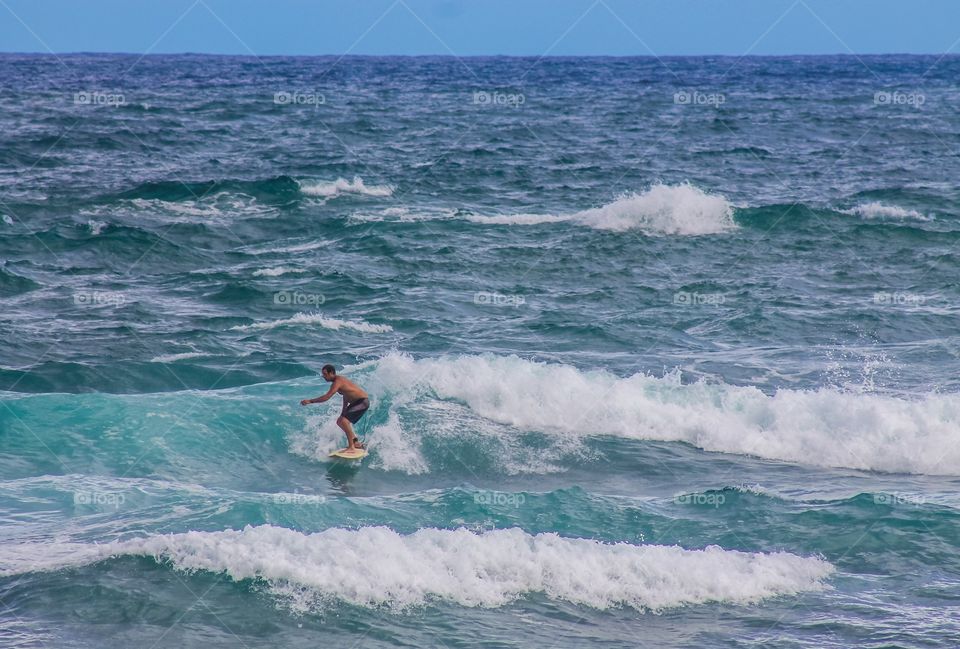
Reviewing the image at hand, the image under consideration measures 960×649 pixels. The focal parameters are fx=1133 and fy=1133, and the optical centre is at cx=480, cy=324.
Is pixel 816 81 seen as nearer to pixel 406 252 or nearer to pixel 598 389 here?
pixel 406 252

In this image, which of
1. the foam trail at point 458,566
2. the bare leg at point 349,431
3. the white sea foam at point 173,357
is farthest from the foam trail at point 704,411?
the foam trail at point 458,566

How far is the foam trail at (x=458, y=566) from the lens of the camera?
10641mm

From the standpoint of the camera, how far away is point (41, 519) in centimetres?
1233

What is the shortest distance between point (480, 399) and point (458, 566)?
19.8 feet

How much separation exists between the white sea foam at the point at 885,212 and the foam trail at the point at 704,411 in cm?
1396

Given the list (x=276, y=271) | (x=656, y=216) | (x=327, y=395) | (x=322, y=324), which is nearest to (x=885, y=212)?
(x=656, y=216)

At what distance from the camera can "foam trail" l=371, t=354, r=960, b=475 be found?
1523cm

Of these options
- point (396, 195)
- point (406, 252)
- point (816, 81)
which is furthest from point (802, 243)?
point (816, 81)

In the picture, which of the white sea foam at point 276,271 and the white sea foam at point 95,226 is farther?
the white sea foam at point 95,226

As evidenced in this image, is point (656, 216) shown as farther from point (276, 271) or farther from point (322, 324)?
point (322, 324)

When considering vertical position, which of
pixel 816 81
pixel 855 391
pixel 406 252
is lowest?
pixel 855 391

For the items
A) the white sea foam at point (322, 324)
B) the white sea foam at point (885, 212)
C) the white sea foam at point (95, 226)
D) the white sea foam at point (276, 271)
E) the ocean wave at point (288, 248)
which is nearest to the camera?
the white sea foam at point (322, 324)

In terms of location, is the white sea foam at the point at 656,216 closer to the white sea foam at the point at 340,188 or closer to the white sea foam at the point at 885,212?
the white sea foam at the point at 885,212

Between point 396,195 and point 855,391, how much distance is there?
58.9 ft
